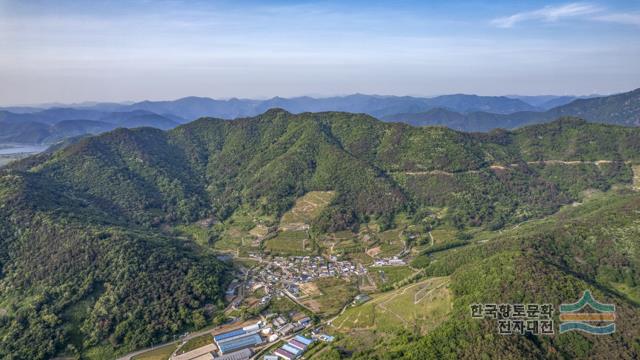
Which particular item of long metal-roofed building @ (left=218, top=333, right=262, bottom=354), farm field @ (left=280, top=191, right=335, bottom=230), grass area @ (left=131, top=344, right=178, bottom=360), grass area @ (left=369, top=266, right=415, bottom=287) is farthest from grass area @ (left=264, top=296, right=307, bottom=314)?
farm field @ (left=280, top=191, right=335, bottom=230)

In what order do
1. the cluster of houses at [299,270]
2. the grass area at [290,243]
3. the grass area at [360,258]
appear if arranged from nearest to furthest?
1. the cluster of houses at [299,270]
2. the grass area at [360,258]
3. the grass area at [290,243]

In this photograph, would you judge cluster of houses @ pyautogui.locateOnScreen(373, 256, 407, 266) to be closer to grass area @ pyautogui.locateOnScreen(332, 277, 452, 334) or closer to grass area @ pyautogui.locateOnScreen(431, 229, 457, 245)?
grass area @ pyautogui.locateOnScreen(431, 229, 457, 245)

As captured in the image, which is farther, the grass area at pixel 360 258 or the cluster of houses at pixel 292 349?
the grass area at pixel 360 258

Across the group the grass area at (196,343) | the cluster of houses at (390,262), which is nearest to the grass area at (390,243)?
the cluster of houses at (390,262)

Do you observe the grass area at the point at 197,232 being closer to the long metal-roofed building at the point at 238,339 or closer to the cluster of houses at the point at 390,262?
the long metal-roofed building at the point at 238,339

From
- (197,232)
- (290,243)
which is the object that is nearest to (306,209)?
(290,243)

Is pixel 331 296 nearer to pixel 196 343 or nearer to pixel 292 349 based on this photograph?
pixel 292 349

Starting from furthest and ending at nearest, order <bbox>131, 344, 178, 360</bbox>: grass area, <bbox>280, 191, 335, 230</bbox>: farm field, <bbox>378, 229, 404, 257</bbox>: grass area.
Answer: <bbox>280, 191, 335, 230</bbox>: farm field, <bbox>378, 229, 404, 257</bbox>: grass area, <bbox>131, 344, 178, 360</bbox>: grass area
